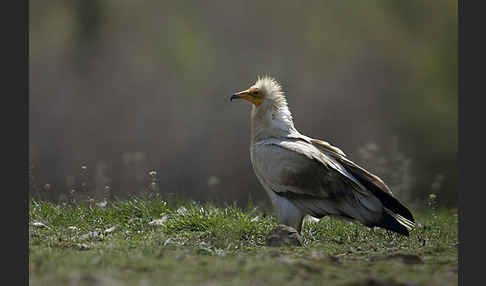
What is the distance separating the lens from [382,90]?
14891mm

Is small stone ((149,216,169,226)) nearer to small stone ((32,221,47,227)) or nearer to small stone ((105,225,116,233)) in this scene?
small stone ((105,225,116,233))

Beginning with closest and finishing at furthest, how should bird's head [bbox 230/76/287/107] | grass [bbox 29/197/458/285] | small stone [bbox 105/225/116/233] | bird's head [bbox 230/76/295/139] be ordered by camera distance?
1. grass [bbox 29/197/458/285]
2. small stone [bbox 105/225/116/233]
3. bird's head [bbox 230/76/295/139]
4. bird's head [bbox 230/76/287/107]

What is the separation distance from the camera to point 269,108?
6.94 meters

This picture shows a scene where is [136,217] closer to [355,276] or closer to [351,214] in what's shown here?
[351,214]

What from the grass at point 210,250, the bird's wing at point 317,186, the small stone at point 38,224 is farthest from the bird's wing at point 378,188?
the small stone at point 38,224

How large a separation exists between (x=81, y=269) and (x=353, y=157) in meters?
9.77

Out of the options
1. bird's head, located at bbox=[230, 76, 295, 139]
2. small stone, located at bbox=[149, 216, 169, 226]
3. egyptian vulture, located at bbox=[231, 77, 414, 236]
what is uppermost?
bird's head, located at bbox=[230, 76, 295, 139]

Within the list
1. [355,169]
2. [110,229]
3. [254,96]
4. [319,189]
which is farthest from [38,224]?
[355,169]

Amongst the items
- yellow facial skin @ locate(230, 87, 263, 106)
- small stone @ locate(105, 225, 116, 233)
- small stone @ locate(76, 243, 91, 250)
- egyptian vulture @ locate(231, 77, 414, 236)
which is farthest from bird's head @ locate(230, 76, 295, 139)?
small stone @ locate(76, 243, 91, 250)

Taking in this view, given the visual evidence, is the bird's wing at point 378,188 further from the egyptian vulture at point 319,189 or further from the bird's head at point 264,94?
the bird's head at point 264,94

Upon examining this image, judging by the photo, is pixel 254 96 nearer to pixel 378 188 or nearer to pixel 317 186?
pixel 317 186

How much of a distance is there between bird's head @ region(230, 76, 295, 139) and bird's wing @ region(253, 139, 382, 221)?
0.57 metres

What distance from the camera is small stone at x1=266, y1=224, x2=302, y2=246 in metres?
5.60

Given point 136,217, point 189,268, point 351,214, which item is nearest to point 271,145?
point 351,214
